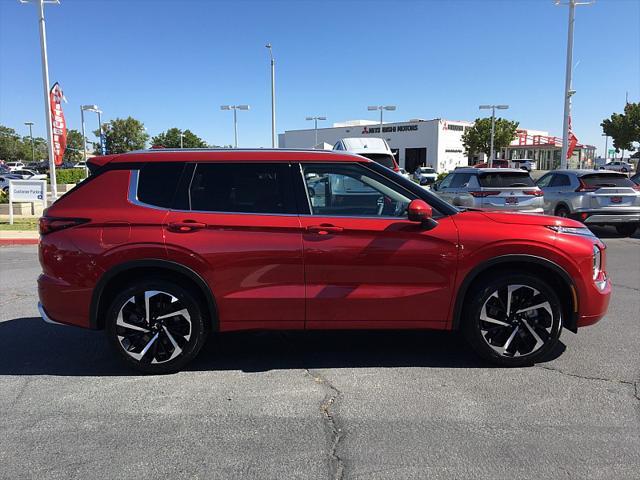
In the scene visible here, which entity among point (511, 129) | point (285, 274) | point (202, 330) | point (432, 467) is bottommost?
point (432, 467)

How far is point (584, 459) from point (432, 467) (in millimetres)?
906

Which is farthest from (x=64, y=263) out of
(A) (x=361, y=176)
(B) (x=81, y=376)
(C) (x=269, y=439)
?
(A) (x=361, y=176)

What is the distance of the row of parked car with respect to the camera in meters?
11.6

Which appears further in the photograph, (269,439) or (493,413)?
(493,413)

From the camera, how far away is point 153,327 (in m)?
4.10

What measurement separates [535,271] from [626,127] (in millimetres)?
68690

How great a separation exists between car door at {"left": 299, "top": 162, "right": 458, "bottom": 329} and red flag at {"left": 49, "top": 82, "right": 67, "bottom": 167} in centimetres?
1700

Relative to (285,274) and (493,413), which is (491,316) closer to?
(493,413)

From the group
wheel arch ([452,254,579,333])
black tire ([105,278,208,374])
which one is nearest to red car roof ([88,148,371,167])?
black tire ([105,278,208,374])

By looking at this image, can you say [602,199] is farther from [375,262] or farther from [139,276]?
[139,276]

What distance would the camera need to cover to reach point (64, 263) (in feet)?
13.2

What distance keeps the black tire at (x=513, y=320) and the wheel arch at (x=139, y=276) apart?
7.00 feet

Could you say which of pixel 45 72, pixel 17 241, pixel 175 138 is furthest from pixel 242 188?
pixel 175 138

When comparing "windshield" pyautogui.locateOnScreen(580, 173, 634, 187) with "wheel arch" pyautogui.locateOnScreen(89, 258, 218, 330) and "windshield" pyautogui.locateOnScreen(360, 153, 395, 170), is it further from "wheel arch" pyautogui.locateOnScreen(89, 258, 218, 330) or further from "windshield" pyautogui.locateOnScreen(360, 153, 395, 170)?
"wheel arch" pyautogui.locateOnScreen(89, 258, 218, 330)
